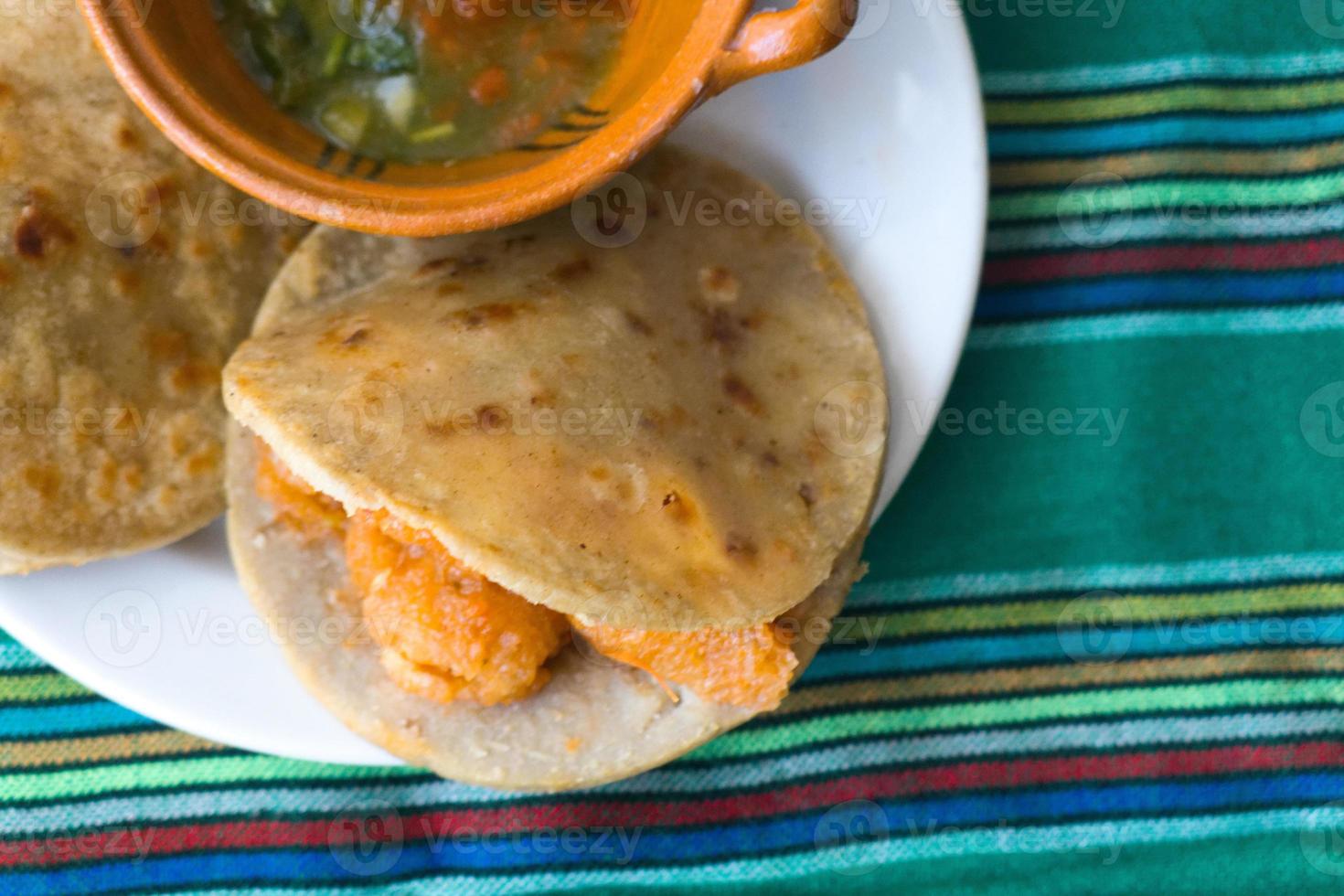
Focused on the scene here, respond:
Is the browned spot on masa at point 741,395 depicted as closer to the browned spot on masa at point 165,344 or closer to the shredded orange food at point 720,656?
the shredded orange food at point 720,656

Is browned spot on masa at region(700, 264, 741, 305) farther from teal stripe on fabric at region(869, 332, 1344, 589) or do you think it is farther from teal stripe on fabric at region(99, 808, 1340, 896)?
teal stripe on fabric at region(99, 808, 1340, 896)

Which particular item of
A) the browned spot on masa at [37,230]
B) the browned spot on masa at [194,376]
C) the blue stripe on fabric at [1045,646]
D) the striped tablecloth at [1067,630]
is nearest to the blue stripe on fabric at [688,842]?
the striped tablecloth at [1067,630]

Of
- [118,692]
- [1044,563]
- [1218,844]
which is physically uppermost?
[118,692]

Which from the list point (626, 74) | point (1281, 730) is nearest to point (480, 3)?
point (626, 74)

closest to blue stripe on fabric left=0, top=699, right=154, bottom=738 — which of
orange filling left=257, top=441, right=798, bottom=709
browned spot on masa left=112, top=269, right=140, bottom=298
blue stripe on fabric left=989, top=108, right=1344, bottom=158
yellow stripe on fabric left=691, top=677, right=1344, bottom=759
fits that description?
orange filling left=257, top=441, right=798, bottom=709

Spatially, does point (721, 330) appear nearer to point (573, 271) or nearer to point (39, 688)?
point (573, 271)

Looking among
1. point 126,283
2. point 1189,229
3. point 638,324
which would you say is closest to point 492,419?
point 638,324

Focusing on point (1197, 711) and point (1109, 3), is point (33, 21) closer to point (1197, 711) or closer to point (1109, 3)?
point (1109, 3)
